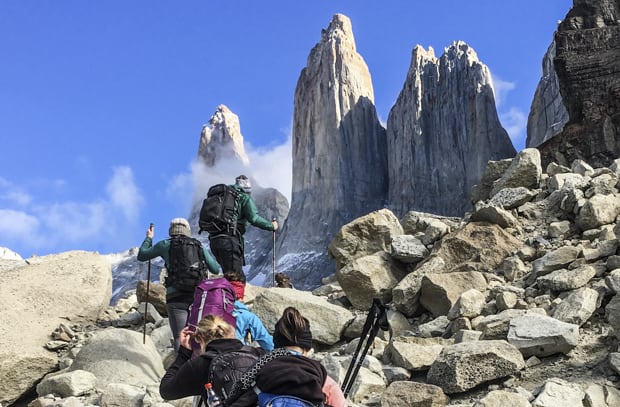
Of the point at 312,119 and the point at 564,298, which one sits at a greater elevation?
the point at 312,119

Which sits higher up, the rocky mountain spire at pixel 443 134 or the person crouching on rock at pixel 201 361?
the rocky mountain spire at pixel 443 134

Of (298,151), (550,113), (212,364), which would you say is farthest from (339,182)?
(212,364)

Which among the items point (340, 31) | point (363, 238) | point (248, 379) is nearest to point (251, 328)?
point (248, 379)

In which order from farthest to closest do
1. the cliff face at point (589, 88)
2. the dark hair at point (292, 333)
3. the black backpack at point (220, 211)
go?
the cliff face at point (589, 88)
the black backpack at point (220, 211)
the dark hair at point (292, 333)

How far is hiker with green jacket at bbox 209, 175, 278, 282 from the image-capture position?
8.16m

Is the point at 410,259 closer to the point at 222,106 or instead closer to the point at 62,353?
the point at 62,353

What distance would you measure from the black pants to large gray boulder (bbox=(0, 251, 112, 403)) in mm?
3524

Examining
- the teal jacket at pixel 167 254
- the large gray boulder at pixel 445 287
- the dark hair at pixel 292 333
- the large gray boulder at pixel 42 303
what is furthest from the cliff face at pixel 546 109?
the dark hair at pixel 292 333

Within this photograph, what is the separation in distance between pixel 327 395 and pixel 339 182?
220 ft

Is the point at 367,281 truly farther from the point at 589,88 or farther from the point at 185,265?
the point at 589,88

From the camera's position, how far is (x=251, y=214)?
27.8 feet

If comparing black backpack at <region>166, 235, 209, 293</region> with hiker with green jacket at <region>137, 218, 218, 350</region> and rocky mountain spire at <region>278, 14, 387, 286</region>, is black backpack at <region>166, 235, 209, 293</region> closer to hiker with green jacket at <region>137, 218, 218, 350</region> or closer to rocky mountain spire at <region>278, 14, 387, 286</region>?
hiker with green jacket at <region>137, 218, 218, 350</region>

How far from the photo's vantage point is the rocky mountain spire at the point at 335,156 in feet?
230

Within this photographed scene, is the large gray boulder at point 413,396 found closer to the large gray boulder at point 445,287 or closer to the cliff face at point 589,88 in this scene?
the large gray boulder at point 445,287
